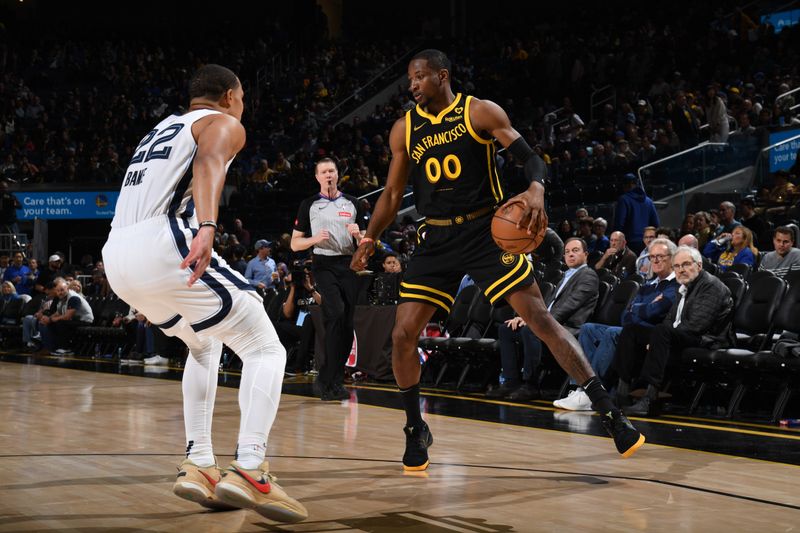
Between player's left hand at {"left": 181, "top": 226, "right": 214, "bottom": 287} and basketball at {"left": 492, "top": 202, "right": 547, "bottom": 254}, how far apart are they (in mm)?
1415

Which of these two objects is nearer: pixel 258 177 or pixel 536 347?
pixel 536 347

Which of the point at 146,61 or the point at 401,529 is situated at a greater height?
the point at 146,61

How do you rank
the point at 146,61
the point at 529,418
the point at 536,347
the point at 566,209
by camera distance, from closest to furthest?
the point at 529,418 < the point at 536,347 < the point at 566,209 < the point at 146,61

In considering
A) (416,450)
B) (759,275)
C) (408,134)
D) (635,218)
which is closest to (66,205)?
(635,218)

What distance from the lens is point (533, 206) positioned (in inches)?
163

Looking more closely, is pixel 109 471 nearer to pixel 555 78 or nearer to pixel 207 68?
pixel 207 68

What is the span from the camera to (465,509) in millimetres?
A: 3580

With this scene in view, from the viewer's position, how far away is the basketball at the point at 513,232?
4215 mm

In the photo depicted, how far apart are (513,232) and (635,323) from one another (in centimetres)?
328

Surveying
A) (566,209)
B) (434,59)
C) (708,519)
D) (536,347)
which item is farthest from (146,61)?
(708,519)

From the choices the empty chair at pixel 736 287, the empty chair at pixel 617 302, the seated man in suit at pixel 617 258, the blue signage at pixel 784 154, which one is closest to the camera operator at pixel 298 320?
the seated man in suit at pixel 617 258

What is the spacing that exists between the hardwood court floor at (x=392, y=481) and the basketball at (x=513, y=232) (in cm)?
100

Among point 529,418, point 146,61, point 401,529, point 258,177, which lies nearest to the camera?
point 401,529

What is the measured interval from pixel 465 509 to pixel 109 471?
175cm
